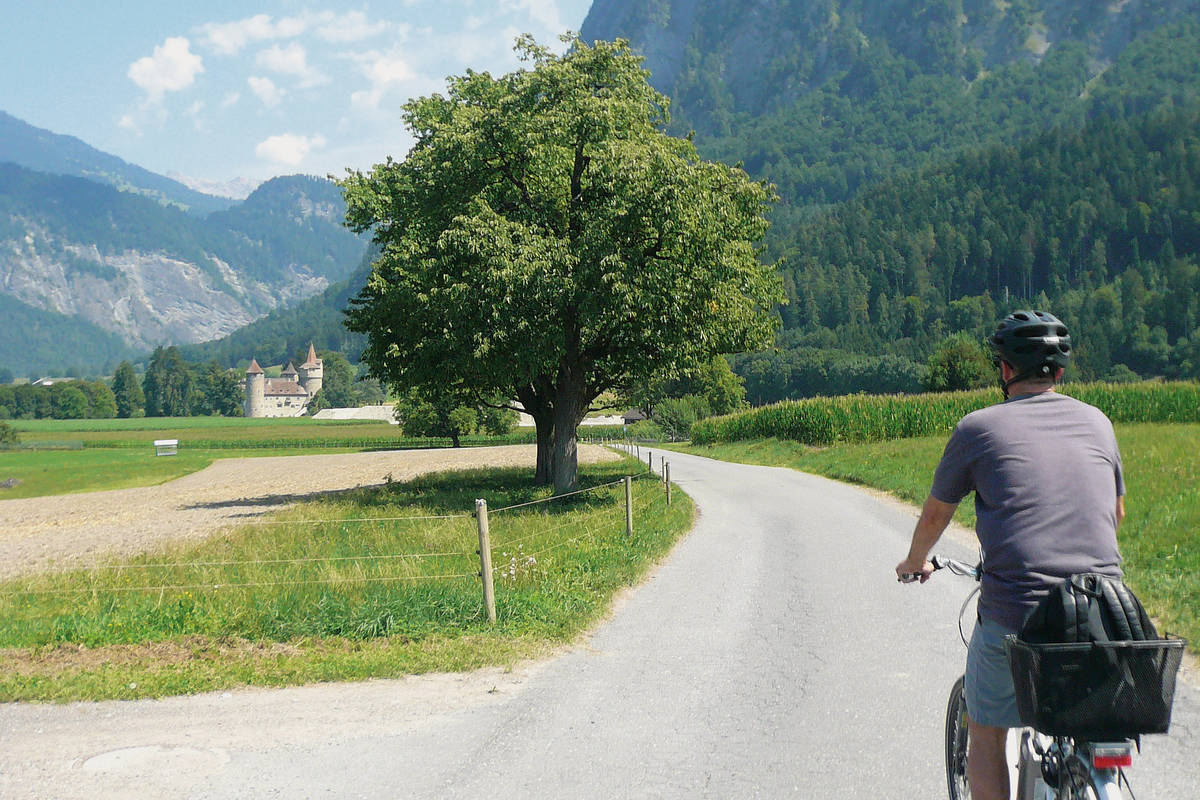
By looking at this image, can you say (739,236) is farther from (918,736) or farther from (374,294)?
(918,736)

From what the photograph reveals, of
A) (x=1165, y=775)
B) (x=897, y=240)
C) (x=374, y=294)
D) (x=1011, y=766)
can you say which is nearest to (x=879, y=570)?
(x=1165, y=775)

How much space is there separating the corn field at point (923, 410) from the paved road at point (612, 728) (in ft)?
124

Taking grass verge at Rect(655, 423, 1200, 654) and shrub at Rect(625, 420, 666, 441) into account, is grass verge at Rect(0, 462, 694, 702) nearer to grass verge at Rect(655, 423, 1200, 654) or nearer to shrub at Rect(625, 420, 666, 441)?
grass verge at Rect(655, 423, 1200, 654)

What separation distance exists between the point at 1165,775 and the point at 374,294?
24.2 metres

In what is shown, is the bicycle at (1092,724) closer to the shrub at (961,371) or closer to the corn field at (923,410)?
the corn field at (923,410)

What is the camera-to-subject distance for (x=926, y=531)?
13.3 ft

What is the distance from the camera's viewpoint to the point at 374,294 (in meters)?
26.8

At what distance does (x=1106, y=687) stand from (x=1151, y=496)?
1517 cm

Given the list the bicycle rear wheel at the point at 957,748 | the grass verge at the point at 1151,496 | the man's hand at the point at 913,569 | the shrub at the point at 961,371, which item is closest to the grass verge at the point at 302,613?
the bicycle rear wheel at the point at 957,748

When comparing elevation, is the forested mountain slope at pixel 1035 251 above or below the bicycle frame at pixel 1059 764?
above

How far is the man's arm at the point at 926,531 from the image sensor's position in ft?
12.9

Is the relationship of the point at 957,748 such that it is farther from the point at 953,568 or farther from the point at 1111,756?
the point at 1111,756

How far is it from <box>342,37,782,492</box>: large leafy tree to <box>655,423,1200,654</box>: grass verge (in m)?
6.37

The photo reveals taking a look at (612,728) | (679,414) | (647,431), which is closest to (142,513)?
(612,728)
